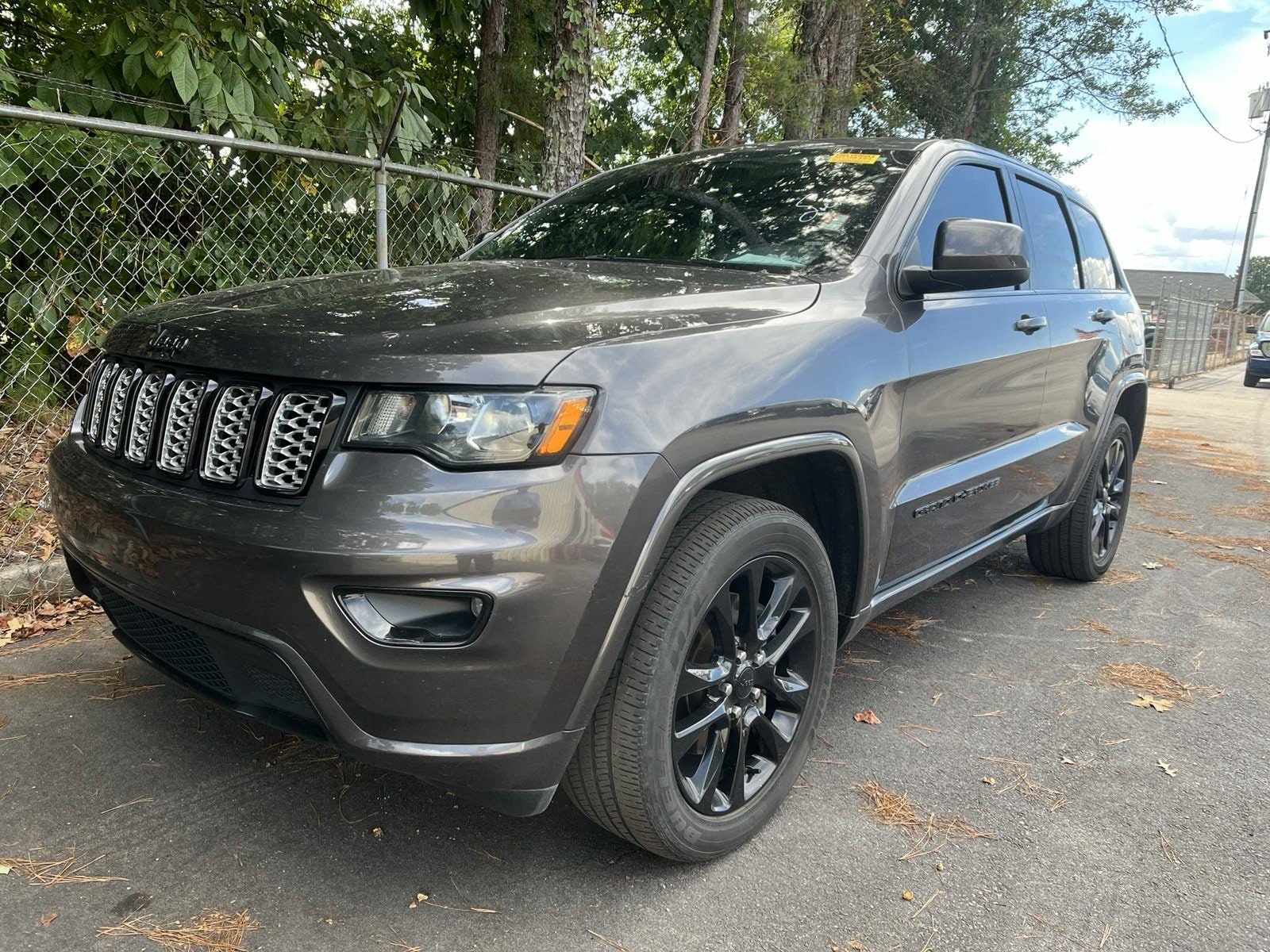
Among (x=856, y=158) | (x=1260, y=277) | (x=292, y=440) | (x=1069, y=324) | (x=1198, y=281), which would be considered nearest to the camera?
(x=292, y=440)

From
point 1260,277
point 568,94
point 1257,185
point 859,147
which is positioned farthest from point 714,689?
point 1260,277

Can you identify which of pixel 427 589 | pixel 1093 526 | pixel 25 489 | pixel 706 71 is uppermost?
pixel 706 71

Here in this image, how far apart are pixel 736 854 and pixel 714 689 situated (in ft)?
1.46

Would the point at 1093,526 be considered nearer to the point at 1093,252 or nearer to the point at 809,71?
the point at 1093,252

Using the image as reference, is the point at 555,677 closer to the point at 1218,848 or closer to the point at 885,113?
the point at 1218,848

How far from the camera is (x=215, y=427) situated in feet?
5.98

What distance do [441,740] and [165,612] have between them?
661 millimetres

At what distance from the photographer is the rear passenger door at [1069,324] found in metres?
3.54

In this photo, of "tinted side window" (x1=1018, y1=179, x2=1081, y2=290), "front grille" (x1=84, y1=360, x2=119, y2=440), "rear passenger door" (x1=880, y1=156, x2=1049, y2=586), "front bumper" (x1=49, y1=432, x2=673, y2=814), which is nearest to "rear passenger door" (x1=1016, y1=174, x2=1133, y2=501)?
"tinted side window" (x1=1018, y1=179, x2=1081, y2=290)

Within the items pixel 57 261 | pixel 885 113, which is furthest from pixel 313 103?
pixel 885 113

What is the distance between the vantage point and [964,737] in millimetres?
2812

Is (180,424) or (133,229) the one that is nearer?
(180,424)

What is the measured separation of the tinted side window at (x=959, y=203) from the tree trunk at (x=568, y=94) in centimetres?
337

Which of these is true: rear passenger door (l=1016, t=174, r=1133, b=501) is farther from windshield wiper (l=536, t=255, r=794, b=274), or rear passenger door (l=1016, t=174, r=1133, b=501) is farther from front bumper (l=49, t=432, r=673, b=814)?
front bumper (l=49, t=432, r=673, b=814)
